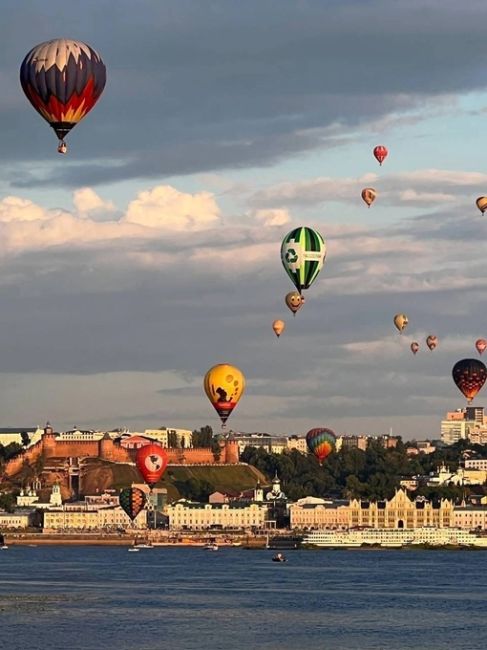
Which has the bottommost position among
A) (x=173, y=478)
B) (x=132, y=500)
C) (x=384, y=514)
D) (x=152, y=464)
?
(x=132, y=500)

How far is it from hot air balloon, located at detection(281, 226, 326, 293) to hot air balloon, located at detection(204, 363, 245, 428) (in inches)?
374

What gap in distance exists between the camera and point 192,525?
147 metres

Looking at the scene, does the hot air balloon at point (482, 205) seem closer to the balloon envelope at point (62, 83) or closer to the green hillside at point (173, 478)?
the balloon envelope at point (62, 83)

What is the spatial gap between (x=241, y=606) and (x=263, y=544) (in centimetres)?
6767

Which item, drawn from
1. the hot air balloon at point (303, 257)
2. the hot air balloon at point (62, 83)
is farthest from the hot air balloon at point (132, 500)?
the hot air balloon at point (62, 83)

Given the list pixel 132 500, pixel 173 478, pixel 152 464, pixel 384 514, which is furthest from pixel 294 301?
pixel 173 478

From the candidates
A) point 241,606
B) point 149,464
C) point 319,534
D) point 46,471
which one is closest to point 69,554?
point 319,534

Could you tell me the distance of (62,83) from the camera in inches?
1827

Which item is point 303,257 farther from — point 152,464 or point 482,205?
point 152,464

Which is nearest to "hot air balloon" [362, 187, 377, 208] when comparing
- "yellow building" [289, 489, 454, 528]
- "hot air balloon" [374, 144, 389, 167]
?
"hot air balloon" [374, 144, 389, 167]

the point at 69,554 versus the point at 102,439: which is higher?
the point at 102,439

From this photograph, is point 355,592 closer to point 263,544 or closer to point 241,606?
point 241,606

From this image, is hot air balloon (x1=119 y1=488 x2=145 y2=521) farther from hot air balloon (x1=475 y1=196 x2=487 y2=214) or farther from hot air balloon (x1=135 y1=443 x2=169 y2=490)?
hot air balloon (x1=475 y1=196 x2=487 y2=214)

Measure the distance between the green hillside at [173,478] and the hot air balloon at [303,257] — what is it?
95735mm
